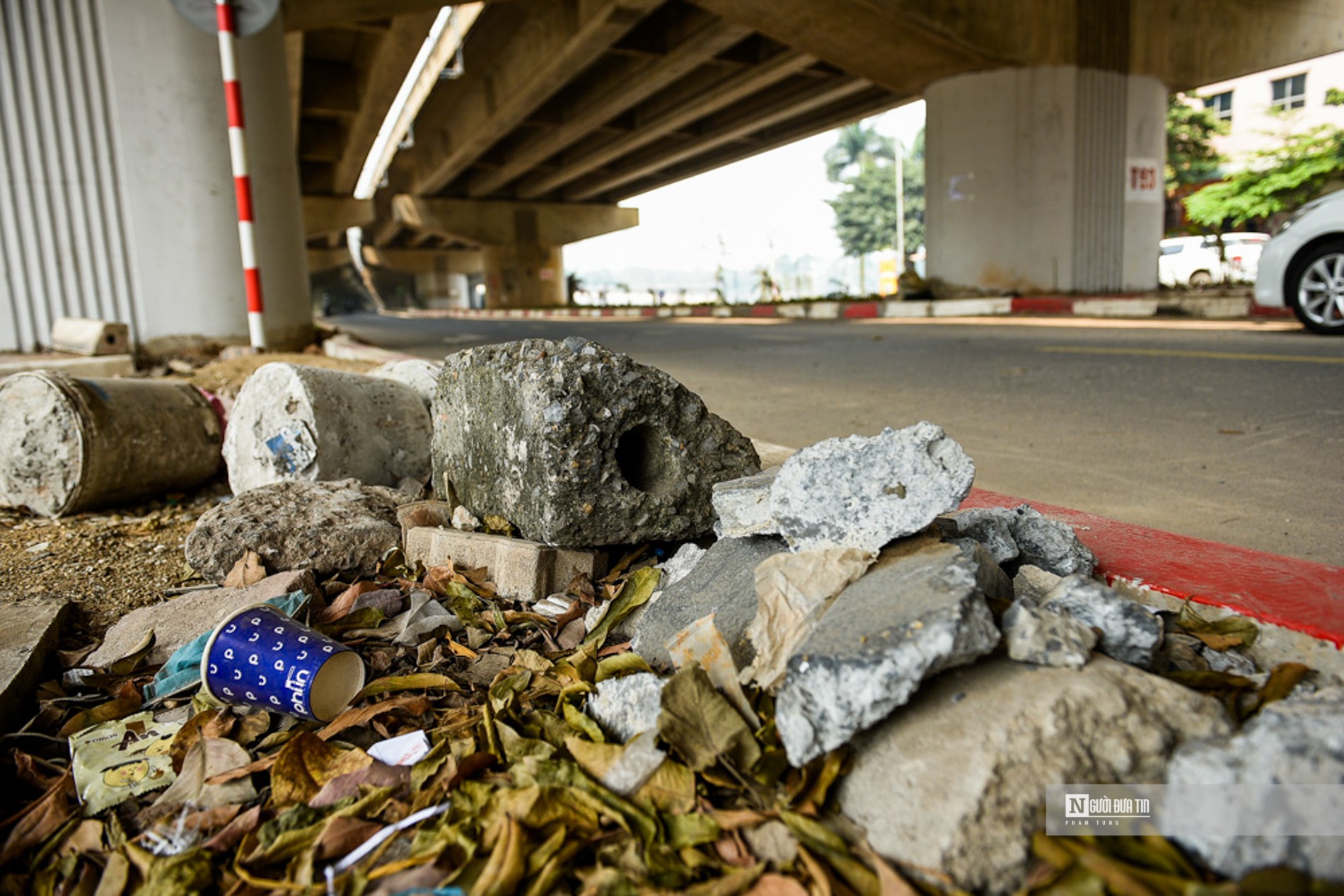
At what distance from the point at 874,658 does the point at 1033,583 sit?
0.62m

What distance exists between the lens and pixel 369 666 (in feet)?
6.11

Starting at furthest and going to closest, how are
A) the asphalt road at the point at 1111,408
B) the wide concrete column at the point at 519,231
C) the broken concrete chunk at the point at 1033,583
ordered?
1. the wide concrete column at the point at 519,231
2. the asphalt road at the point at 1111,408
3. the broken concrete chunk at the point at 1033,583

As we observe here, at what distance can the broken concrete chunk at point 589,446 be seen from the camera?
2.00m

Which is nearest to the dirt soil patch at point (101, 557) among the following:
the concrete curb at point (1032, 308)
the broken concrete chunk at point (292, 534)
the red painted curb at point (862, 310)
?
the broken concrete chunk at point (292, 534)

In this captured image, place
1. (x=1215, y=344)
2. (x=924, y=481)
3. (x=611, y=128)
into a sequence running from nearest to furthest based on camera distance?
(x=924, y=481), (x=1215, y=344), (x=611, y=128)

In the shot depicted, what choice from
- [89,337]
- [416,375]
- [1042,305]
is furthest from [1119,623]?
[1042,305]

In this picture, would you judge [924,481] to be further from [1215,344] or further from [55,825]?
[1215,344]

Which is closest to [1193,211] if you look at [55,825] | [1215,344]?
[1215,344]

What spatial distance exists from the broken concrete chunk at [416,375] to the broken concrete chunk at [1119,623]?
2606 millimetres

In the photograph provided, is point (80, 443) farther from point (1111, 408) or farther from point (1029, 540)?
point (1111, 408)

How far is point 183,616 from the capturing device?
2.13 metres

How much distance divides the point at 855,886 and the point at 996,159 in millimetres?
13111

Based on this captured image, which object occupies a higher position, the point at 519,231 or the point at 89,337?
the point at 519,231

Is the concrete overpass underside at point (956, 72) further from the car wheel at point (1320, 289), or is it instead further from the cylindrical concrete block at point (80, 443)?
the cylindrical concrete block at point (80, 443)
